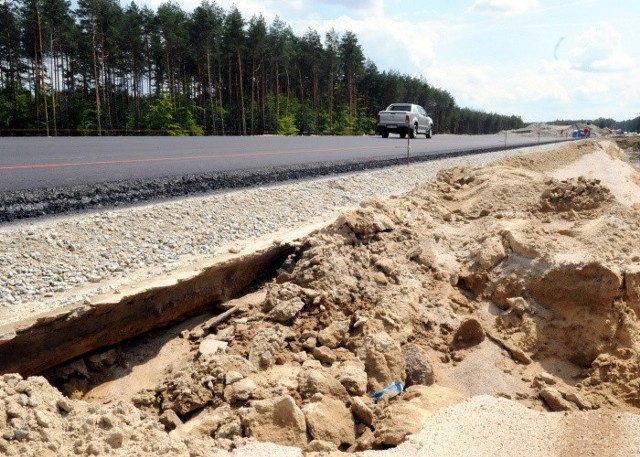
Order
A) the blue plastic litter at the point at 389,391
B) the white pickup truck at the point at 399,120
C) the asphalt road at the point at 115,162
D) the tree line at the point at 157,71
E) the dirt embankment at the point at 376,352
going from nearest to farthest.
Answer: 1. the dirt embankment at the point at 376,352
2. the blue plastic litter at the point at 389,391
3. the asphalt road at the point at 115,162
4. the white pickup truck at the point at 399,120
5. the tree line at the point at 157,71

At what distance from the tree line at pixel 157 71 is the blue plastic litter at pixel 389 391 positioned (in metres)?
33.1

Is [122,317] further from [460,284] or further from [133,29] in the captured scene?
[133,29]

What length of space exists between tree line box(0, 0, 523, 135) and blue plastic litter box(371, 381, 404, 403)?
33.1 meters

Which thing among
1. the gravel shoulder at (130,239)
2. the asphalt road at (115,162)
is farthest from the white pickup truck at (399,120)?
the gravel shoulder at (130,239)

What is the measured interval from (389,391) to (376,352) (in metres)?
0.39

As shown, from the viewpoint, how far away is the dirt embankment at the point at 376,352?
3.85 metres

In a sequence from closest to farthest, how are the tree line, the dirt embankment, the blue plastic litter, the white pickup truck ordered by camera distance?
the dirt embankment, the blue plastic litter, the white pickup truck, the tree line

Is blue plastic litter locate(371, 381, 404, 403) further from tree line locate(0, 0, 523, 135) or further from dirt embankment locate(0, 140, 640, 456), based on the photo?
tree line locate(0, 0, 523, 135)

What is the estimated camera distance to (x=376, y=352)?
4.95 meters

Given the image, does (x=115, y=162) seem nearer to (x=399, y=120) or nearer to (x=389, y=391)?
(x=389, y=391)

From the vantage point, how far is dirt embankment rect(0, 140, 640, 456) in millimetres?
3852

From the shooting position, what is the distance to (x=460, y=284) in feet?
22.4

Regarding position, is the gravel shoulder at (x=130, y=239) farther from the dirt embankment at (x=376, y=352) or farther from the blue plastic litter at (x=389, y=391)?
the blue plastic litter at (x=389, y=391)

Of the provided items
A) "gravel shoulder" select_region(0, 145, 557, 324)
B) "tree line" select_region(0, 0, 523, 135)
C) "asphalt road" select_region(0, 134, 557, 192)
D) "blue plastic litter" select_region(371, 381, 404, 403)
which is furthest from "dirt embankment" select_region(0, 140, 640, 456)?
"tree line" select_region(0, 0, 523, 135)
